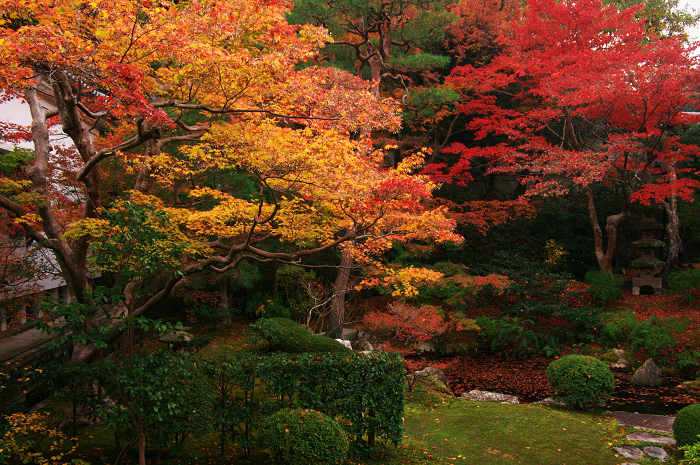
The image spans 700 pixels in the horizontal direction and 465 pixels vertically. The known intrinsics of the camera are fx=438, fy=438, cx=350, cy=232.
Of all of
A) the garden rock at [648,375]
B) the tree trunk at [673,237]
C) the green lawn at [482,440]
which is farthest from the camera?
the tree trunk at [673,237]

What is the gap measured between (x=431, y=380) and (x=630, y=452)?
14.0ft

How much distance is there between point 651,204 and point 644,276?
285cm

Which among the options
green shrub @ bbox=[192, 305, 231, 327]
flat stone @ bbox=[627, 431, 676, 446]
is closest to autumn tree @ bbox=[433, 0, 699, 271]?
flat stone @ bbox=[627, 431, 676, 446]

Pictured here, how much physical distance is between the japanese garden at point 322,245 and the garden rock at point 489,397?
0.22 m

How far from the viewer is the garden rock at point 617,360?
1162 centimetres

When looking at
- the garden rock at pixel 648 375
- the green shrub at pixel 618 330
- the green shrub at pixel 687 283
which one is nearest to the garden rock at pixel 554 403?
the garden rock at pixel 648 375

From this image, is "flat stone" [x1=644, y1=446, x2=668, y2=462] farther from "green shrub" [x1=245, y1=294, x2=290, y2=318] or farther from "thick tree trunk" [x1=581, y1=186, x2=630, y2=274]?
"thick tree trunk" [x1=581, y1=186, x2=630, y2=274]

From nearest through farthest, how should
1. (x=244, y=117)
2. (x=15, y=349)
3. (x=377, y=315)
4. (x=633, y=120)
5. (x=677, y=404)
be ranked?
(x=244, y=117), (x=677, y=404), (x=15, y=349), (x=377, y=315), (x=633, y=120)

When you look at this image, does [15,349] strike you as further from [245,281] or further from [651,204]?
[651,204]

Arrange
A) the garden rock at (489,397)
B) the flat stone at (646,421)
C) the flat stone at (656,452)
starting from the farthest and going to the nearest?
the garden rock at (489,397) → the flat stone at (646,421) → the flat stone at (656,452)

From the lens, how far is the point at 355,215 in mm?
7488

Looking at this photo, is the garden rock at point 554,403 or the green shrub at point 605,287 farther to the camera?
the green shrub at point 605,287

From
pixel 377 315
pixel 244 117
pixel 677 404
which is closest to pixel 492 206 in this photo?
pixel 377 315

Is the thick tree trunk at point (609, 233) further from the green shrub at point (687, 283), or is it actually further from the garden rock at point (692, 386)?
the garden rock at point (692, 386)
